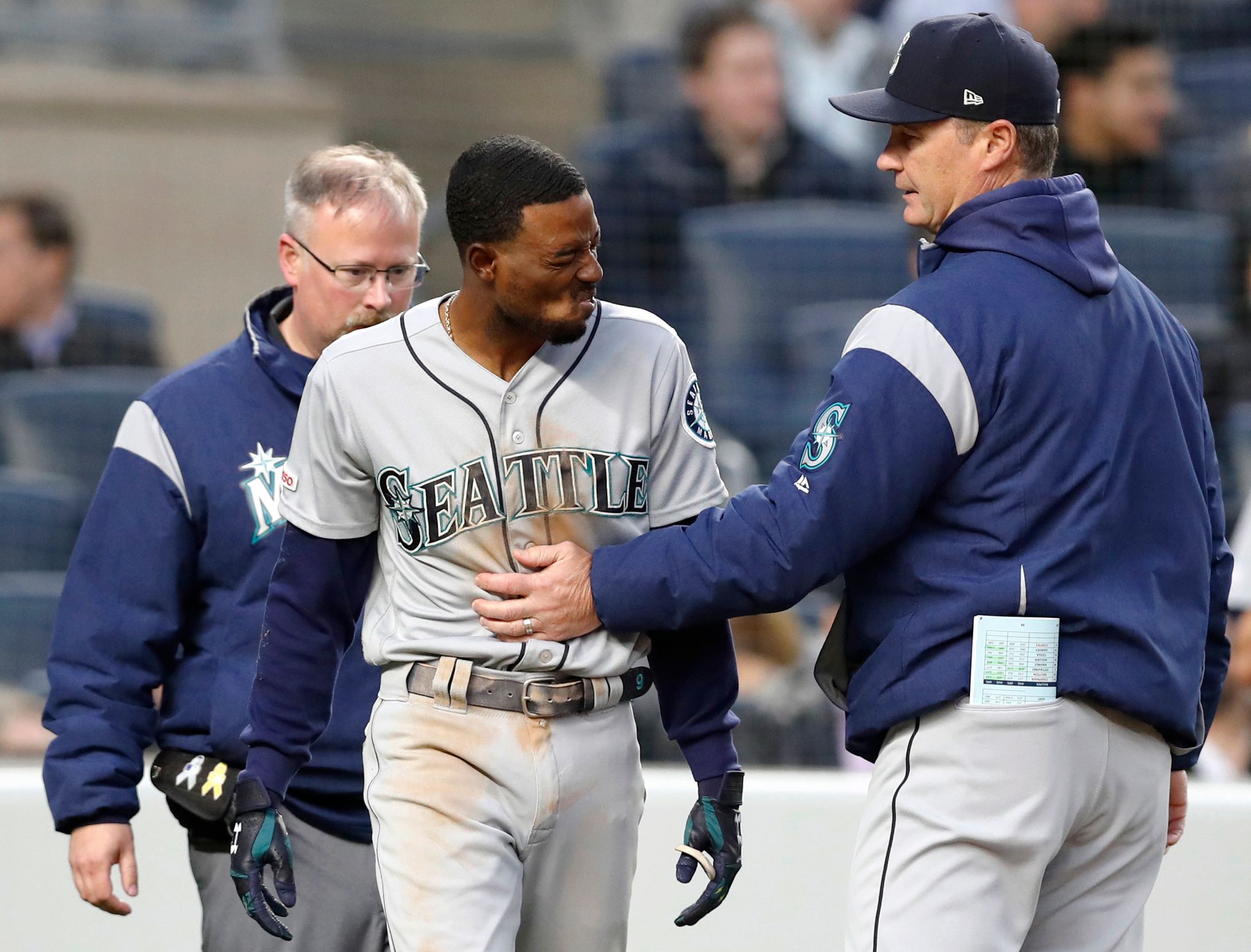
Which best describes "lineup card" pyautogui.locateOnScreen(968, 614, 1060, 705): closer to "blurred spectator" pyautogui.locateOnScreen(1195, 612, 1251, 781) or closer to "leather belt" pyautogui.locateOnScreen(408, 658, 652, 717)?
"leather belt" pyautogui.locateOnScreen(408, 658, 652, 717)

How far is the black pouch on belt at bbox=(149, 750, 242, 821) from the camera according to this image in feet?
8.66

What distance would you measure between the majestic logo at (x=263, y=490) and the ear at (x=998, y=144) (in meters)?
1.11

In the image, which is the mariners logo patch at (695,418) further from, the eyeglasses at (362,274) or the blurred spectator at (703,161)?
the blurred spectator at (703,161)

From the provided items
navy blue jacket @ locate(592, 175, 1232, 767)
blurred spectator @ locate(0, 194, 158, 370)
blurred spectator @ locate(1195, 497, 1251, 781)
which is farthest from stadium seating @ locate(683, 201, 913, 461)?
navy blue jacket @ locate(592, 175, 1232, 767)

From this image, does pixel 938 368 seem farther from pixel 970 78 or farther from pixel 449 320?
pixel 449 320

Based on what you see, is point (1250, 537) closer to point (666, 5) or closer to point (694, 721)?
point (694, 721)

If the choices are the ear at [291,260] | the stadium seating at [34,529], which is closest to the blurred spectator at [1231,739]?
the ear at [291,260]

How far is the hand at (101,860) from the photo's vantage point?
2.67 metres

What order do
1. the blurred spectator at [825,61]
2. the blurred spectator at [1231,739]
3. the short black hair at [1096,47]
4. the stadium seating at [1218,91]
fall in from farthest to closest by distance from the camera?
the stadium seating at [1218,91], the blurred spectator at [825,61], the short black hair at [1096,47], the blurred spectator at [1231,739]

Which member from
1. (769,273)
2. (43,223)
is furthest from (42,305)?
(769,273)

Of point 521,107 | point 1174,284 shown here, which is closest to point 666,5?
point 521,107

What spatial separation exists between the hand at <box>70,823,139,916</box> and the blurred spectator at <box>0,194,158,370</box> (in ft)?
13.5

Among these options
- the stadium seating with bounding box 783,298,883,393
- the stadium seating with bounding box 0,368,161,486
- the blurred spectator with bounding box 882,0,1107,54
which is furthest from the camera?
the blurred spectator with bounding box 882,0,1107,54

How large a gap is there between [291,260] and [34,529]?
3583 mm
